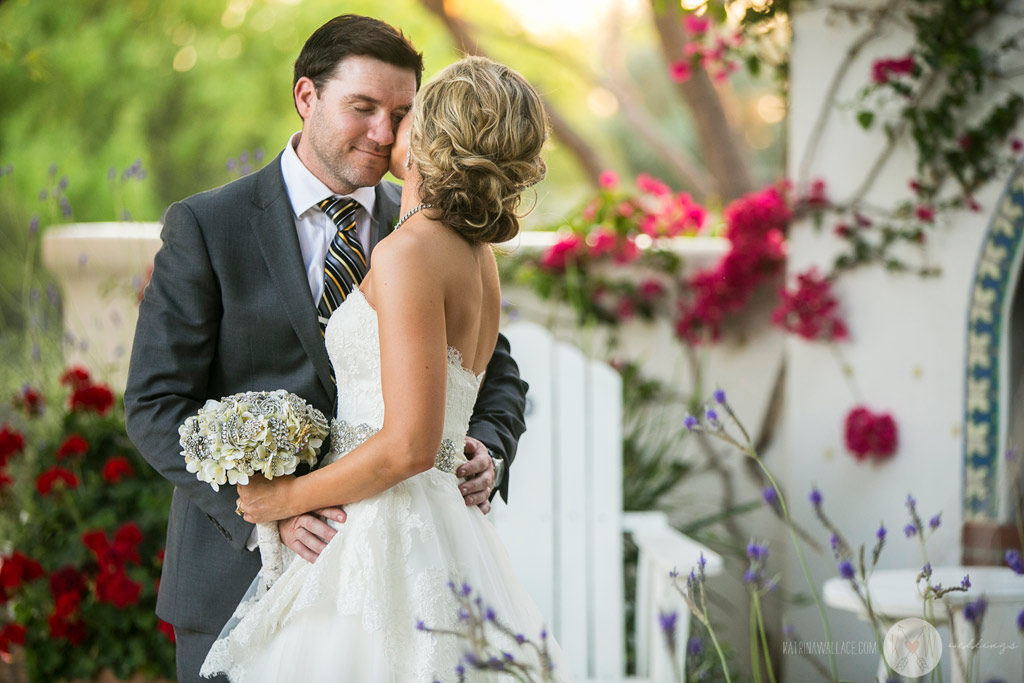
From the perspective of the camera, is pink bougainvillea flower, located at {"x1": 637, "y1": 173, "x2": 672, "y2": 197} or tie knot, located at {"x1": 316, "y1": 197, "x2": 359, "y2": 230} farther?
pink bougainvillea flower, located at {"x1": 637, "y1": 173, "x2": 672, "y2": 197}

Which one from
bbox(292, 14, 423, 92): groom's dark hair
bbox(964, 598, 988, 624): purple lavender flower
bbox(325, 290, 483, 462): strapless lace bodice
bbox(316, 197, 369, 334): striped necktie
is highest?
bbox(292, 14, 423, 92): groom's dark hair

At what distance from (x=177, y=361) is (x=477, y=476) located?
60 cm

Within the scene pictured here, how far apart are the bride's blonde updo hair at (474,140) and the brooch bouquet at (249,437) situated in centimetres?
43

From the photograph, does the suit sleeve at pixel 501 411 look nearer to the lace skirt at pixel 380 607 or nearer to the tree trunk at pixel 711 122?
the lace skirt at pixel 380 607

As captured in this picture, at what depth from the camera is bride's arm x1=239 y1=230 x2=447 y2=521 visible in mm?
1656

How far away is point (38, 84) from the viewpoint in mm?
11875

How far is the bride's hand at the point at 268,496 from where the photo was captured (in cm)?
179

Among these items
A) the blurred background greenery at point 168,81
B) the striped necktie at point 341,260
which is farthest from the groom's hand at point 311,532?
the blurred background greenery at point 168,81

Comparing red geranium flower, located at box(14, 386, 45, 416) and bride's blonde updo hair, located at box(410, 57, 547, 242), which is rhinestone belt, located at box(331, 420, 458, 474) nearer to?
bride's blonde updo hair, located at box(410, 57, 547, 242)

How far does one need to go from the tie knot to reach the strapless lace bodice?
31 centimetres

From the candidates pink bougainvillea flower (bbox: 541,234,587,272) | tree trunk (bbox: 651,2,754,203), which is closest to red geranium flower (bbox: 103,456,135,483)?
pink bougainvillea flower (bbox: 541,234,587,272)

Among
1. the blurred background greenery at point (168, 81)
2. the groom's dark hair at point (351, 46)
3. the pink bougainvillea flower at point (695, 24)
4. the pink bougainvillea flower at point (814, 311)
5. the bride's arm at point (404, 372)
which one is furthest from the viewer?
the blurred background greenery at point (168, 81)

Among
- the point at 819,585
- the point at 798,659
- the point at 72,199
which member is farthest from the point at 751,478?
the point at 72,199

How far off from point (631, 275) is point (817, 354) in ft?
2.91
